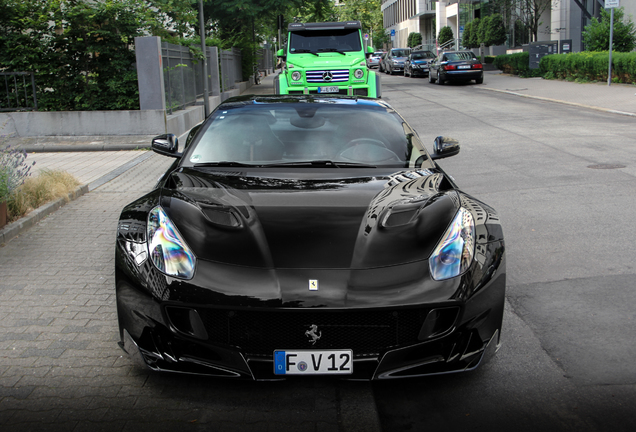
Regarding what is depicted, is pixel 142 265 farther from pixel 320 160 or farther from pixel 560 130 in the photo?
pixel 560 130

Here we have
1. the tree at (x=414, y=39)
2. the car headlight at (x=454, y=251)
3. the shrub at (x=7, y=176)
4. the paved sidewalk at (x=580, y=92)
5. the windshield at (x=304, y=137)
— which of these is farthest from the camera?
the tree at (x=414, y=39)

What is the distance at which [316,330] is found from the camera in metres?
3.12

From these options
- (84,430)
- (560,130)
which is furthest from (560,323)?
(560,130)

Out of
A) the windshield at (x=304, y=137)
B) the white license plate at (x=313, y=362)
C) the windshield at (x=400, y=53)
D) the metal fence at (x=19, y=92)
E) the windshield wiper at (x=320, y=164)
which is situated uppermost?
the windshield at (x=400, y=53)

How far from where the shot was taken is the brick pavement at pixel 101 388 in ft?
10.4

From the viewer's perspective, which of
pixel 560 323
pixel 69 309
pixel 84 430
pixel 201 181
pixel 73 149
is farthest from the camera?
pixel 73 149

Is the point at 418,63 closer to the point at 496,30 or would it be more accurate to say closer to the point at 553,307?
the point at 496,30

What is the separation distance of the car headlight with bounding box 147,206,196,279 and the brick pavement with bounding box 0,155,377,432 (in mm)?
681

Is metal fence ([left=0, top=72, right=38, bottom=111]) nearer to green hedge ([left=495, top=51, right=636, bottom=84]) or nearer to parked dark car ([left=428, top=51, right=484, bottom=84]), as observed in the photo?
green hedge ([left=495, top=51, right=636, bottom=84])

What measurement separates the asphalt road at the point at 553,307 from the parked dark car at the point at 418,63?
32.4 m

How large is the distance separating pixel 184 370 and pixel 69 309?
185cm

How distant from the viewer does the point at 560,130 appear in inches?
587

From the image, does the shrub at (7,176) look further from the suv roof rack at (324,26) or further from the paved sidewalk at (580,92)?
the paved sidewalk at (580,92)

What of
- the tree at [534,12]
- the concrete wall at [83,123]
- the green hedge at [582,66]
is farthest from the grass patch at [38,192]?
the tree at [534,12]
